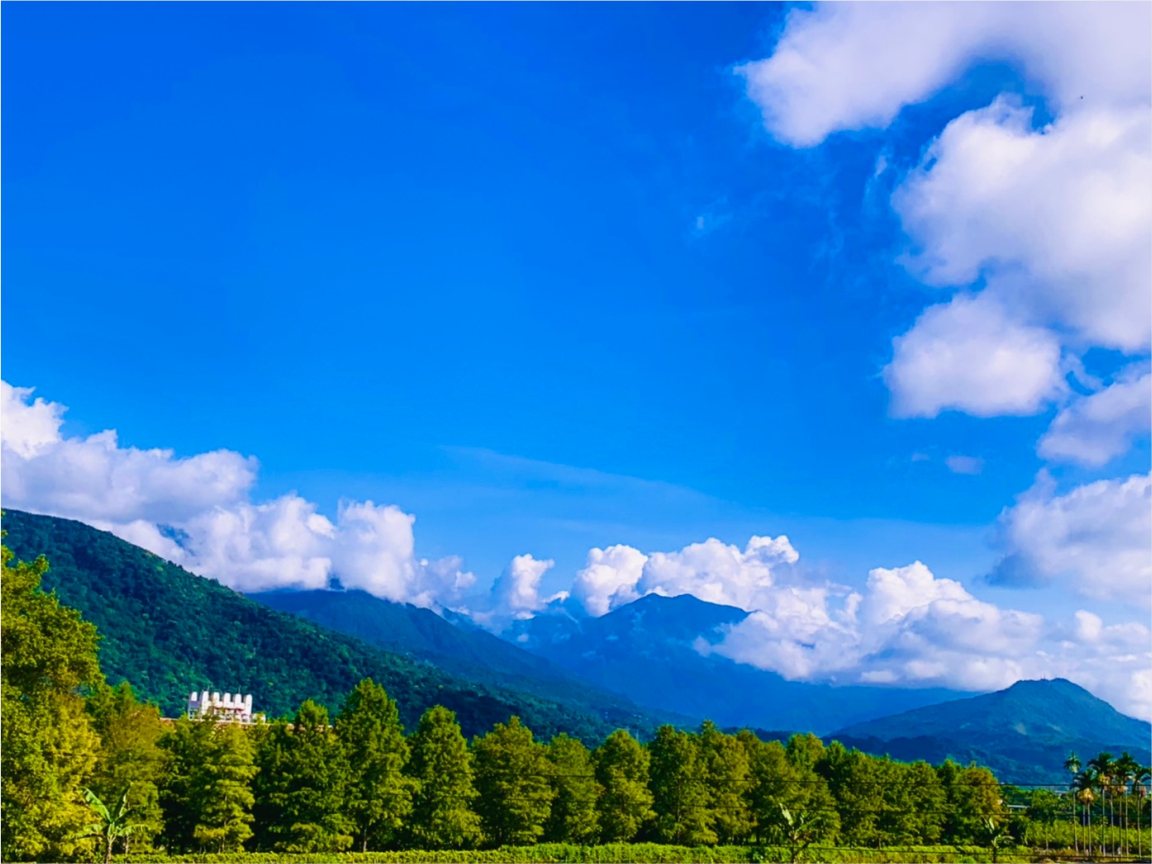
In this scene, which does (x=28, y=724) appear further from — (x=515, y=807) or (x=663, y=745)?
(x=663, y=745)

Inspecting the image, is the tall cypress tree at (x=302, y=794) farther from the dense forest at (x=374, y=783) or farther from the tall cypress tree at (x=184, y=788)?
the tall cypress tree at (x=184, y=788)

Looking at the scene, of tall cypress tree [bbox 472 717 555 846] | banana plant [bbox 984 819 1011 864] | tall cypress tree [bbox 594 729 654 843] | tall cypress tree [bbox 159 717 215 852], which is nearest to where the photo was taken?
tall cypress tree [bbox 159 717 215 852]

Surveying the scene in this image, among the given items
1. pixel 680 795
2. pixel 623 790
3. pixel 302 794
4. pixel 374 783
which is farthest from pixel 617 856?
pixel 302 794

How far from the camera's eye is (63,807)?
33594mm

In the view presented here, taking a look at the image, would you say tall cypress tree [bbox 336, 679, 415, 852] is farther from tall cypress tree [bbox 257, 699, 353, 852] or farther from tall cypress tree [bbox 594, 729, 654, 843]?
tall cypress tree [bbox 594, 729, 654, 843]

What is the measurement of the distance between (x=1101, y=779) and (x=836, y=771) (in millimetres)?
25817

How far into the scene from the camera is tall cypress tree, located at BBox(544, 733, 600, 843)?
61375 millimetres

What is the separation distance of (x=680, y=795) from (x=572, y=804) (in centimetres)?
813

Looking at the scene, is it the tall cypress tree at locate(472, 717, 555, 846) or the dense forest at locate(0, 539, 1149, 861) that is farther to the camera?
the tall cypress tree at locate(472, 717, 555, 846)

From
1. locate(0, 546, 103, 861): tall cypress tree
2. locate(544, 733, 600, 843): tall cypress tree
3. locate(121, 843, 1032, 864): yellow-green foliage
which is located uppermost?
locate(0, 546, 103, 861): tall cypress tree

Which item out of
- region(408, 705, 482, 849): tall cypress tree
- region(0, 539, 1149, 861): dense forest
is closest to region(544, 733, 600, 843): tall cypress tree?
region(0, 539, 1149, 861): dense forest

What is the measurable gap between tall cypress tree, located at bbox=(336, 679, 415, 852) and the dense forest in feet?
0.35

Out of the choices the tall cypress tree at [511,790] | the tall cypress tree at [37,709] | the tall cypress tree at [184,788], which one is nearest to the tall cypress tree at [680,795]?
the tall cypress tree at [511,790]

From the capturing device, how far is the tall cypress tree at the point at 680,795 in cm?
6506
